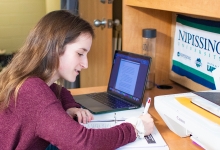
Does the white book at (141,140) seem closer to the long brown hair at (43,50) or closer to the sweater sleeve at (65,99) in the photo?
the sweater sleeve at (65,99)

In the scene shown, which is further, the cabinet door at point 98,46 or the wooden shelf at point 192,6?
the cabinet door at point 98,46

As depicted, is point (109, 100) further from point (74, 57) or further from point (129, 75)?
point (74, 57)

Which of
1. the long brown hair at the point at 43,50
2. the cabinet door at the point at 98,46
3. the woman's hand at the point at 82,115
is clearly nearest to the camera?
the long brown hair at the point at 43,50

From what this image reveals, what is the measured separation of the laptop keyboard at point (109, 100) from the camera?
1.30 metres

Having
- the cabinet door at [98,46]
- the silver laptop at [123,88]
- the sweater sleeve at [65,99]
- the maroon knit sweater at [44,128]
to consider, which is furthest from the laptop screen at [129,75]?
the cabinet door at [98,46]

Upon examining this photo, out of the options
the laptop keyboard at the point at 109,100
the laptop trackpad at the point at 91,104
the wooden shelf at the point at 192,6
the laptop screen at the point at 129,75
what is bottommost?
the laptop trackpad at the point at 91,104

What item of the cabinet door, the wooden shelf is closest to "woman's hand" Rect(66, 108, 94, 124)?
the wooden shelf

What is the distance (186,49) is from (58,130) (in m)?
0.81

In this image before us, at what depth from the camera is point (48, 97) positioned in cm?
92

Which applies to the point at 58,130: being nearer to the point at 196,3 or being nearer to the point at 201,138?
the point at 201,138

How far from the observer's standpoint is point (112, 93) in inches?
56.6

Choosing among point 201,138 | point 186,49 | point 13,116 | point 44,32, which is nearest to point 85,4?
point 186,49

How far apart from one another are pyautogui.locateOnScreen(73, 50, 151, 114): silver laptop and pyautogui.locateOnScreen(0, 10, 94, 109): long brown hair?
31 centimetres

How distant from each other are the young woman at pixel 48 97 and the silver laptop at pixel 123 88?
24 centimetres
